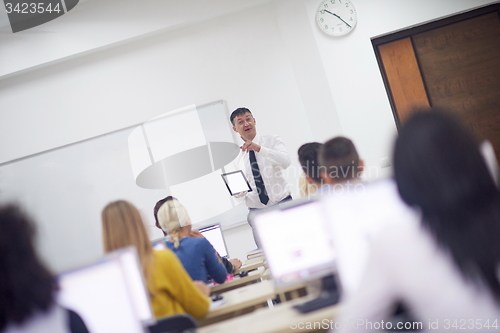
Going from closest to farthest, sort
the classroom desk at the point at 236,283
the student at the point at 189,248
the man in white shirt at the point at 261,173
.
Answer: the student at the point at 189,248 → the classroom desk at the point at 236,283 → the man in white shirt at the point at 261,173

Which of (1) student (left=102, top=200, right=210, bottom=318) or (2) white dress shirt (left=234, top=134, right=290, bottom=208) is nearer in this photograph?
(1) student (left=102, top=200, right=210, bottom=318)

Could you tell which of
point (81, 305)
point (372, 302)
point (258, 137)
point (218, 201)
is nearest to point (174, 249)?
point (81, 305)

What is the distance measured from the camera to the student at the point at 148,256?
1.78 meters

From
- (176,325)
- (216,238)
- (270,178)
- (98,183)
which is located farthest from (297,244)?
(98,183)

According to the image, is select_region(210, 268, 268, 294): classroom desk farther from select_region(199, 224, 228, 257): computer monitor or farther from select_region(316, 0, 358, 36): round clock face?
select_region(316, 0, 358, 36): round clock face

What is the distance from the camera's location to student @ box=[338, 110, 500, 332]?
3.22ft

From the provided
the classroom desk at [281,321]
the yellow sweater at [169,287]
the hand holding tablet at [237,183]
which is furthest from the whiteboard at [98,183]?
the classroom desk at [281,321]

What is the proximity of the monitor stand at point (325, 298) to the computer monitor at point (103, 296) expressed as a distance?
573mm

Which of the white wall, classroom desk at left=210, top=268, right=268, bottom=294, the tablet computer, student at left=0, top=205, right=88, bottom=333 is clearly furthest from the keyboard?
the white wall

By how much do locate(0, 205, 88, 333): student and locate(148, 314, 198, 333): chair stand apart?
1.10 ft

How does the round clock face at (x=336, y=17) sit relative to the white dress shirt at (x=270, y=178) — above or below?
above

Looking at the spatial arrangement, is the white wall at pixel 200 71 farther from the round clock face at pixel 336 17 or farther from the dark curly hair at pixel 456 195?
the dark curly hair at pixel 456 195

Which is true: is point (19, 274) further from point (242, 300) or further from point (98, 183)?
point (98, 183)

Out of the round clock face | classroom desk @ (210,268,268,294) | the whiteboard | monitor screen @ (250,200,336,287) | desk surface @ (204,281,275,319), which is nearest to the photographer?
monitor screen @ (250,200,336,287)
